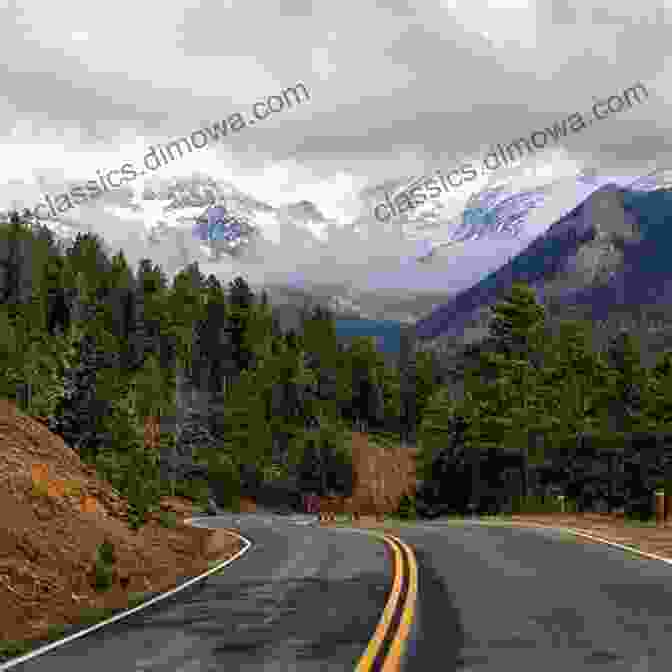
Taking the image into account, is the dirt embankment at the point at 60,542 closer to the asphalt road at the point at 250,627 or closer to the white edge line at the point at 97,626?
the white edge line at the point at 97,626

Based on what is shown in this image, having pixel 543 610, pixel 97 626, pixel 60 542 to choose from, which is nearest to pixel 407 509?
pixel 60 542

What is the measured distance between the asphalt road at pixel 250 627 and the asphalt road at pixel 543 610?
2.93 ft

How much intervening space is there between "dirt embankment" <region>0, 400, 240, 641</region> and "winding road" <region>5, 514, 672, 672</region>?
5.57 feet

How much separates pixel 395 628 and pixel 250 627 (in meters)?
1.85

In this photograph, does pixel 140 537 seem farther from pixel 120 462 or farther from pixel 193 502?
pixel 193 502

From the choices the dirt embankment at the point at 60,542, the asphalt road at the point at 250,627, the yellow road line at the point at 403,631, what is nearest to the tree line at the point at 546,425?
the dirt embankment at the point at 60,542

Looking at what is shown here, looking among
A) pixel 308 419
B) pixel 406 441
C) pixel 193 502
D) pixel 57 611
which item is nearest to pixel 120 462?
pixel 57 611

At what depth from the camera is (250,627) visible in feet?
37.6

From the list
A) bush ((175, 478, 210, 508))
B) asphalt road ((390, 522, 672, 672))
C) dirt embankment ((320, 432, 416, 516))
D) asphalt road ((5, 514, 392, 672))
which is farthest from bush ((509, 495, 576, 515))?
dirt embankment ((320, 432, 416, 516))

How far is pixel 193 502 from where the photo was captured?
76000 millimetres

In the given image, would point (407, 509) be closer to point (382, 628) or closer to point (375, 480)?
point (375, 480)

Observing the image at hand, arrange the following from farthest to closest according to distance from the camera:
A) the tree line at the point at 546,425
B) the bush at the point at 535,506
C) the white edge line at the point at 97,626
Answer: the tree line at the point at 546,425 → the bush at the point at 535,506 → the white edge line at the point at 97,626

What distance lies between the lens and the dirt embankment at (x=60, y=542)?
14719 millimetres

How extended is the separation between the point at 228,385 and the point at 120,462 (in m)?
91.1
